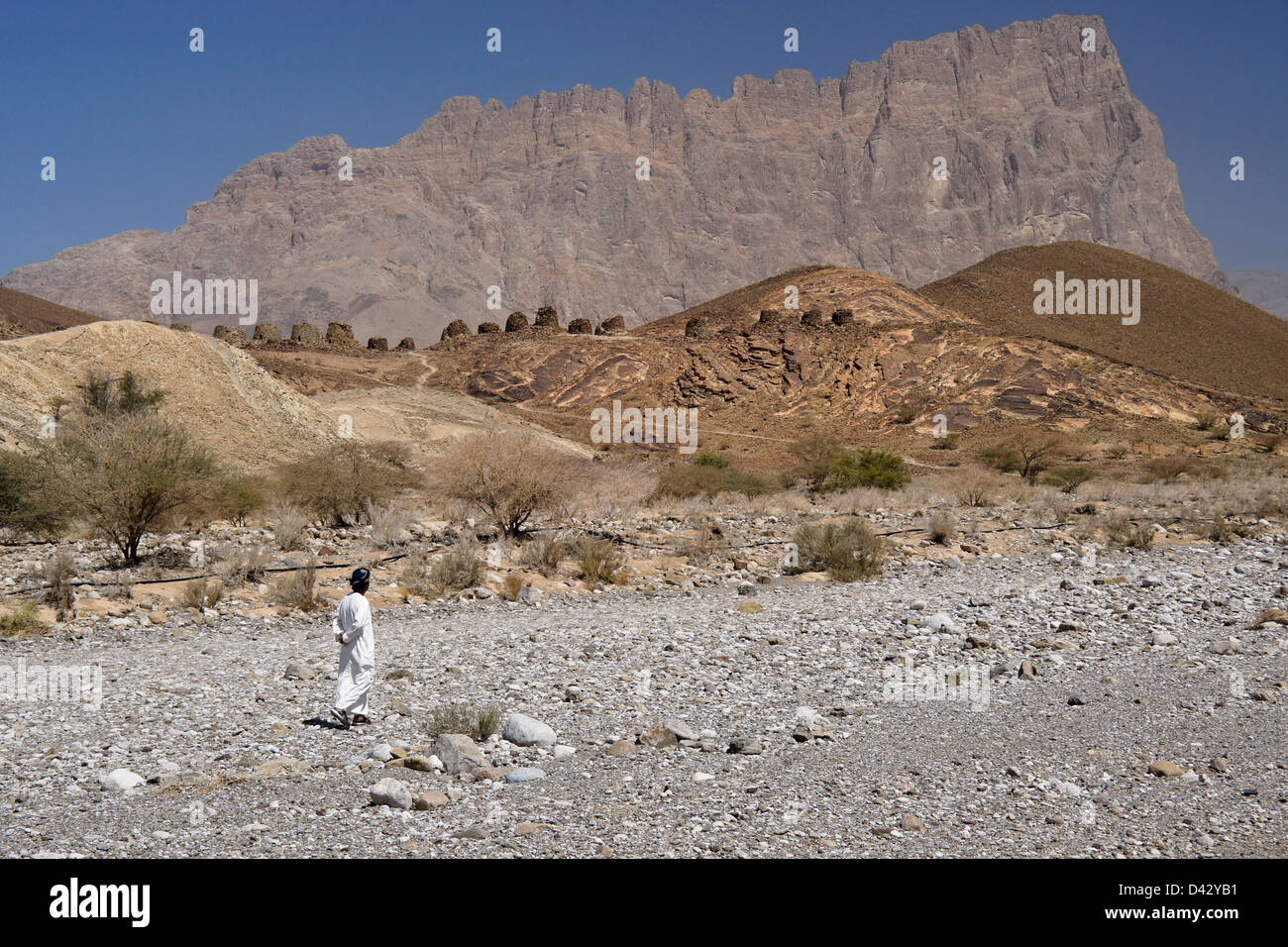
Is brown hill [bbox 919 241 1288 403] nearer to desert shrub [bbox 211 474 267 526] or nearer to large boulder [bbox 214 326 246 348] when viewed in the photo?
large boulder [bbox 214 326 246 348]

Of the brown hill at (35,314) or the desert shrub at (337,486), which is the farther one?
the brown hill at (35,314)

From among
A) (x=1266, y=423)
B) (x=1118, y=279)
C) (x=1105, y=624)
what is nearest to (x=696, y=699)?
(x=1105, y=624)

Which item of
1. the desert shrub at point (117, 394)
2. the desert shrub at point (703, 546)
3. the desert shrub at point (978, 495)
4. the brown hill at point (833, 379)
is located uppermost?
the brown hill at point (833, 379)

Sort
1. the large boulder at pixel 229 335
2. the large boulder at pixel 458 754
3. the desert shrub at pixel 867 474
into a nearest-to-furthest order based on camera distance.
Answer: the large boulder at pixel 458 754
the desert shrub at pixel 867 474
the large boulder at pixel 229 335

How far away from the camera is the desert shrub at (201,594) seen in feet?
39.4

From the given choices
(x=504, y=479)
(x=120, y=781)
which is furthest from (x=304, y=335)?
(x=120, y=781)

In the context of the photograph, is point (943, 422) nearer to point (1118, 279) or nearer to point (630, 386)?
point (630, 386)

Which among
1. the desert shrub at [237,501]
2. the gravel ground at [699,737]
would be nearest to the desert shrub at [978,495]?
the gravel ground at [699,737]

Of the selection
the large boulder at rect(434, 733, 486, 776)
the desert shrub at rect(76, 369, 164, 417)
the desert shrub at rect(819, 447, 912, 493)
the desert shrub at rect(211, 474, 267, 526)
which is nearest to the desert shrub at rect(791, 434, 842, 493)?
the desert shrub at rect(819, 447, 912, 493)

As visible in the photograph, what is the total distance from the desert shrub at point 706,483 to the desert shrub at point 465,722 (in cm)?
1942

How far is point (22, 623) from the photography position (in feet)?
35.6

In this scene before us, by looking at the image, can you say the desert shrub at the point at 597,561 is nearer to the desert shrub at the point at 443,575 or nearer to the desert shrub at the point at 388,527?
the desert shrub at the point at 443,575

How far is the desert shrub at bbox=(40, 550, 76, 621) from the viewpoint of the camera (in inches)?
452

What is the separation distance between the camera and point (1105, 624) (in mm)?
11508
